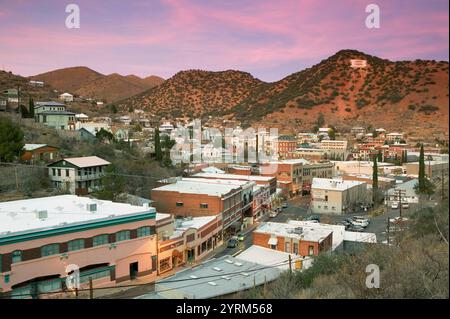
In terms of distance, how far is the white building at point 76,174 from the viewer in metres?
21.7

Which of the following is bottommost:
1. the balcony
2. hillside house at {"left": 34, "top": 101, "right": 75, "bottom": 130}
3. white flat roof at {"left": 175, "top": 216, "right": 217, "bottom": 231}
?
white flat roof at {"left": 175, "top": 216, "right": 217, "bottom": 231}

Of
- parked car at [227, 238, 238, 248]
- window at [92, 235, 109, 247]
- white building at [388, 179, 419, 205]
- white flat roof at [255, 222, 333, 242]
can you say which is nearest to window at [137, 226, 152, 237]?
window at [92, 235, 109, 247]

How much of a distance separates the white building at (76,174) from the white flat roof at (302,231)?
967cm

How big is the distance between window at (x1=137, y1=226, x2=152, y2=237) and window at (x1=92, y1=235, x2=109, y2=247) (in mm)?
1196

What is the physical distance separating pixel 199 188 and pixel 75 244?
385 inches

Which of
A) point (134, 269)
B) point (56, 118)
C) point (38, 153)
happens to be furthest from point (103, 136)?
point (134, 269)

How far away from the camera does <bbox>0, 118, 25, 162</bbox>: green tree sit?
21.5 meters

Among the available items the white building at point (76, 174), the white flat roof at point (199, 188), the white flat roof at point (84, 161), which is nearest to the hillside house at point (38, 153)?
the white building at point (76, 174)

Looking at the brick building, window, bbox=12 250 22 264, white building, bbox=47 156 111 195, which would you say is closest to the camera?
window, bbox=12 250 22 264

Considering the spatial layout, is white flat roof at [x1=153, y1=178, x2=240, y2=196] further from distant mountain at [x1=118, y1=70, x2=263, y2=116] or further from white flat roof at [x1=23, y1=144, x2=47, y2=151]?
distant mountain at [x1=118, y1=70, x2=263, y2=116]

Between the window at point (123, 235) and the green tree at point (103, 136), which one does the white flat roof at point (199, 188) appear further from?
the green tree at point (103, 136)

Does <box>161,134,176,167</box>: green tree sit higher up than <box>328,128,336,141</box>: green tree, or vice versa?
<box>328,128,336,141</box>: green tree
